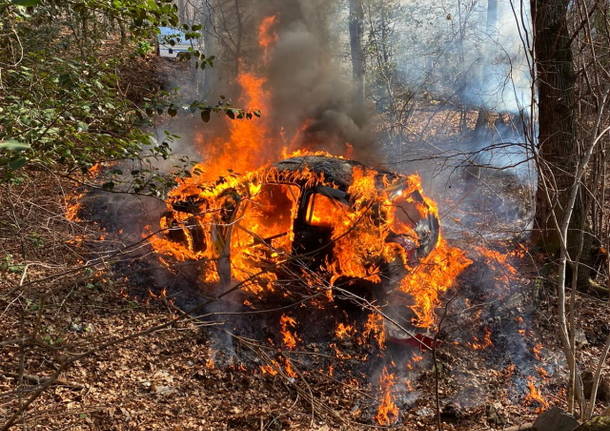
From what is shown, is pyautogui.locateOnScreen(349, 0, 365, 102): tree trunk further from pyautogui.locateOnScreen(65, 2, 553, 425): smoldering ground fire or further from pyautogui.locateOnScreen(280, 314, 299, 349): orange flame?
pyautogui.locateOnScreen(280, 314, 299, 349): orange flame

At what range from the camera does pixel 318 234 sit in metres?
6.05

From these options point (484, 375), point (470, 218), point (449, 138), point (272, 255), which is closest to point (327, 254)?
point (272, 255)

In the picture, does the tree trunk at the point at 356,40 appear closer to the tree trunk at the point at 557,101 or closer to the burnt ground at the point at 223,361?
the tree trunk at the point at 557,101

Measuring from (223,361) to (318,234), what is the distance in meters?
2.10

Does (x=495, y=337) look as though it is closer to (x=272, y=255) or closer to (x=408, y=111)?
(x=272, y=255)

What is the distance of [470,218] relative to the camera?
1083cm

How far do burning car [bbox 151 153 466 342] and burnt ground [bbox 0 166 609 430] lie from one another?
57 cm

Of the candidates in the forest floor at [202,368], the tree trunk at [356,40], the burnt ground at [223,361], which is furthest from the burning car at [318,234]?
the tree trunk at [356,40]

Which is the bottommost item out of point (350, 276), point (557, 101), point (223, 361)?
point (223, 361)

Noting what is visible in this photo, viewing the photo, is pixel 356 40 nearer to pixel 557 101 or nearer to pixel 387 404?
pixel 557 101

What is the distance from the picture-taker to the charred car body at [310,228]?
5.82 m

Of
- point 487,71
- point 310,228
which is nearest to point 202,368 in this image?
point 310,228

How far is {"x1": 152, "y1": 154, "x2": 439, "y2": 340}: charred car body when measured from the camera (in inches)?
229

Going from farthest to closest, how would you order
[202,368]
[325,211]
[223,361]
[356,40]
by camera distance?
[356,40] < [325,211] < [223,361] < [202,368]
